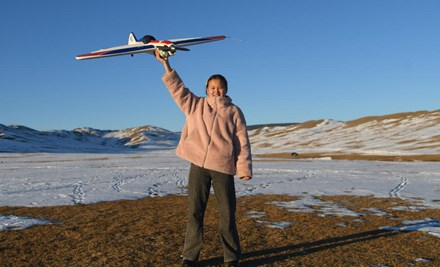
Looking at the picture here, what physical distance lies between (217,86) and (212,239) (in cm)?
293

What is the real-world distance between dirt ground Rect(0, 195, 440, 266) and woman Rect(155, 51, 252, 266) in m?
0.45

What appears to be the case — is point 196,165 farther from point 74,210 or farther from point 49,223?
point 74,210

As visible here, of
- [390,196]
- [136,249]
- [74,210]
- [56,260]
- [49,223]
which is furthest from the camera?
[390,196]

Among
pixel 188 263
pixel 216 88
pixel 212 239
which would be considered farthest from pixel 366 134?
pixel 188 263

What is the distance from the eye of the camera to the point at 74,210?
33.4 feet

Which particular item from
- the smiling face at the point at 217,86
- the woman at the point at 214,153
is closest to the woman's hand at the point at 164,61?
the woman at the point at 214,153

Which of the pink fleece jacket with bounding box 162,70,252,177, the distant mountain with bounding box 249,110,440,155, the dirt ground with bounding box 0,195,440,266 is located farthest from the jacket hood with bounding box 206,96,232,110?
the distant mountain with bounding box 249,110,440,155

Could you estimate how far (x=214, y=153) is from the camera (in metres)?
5.24

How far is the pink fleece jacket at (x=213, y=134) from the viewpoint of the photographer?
526cm

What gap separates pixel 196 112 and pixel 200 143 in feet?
1.53

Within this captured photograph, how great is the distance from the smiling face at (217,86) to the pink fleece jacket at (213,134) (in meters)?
0.08

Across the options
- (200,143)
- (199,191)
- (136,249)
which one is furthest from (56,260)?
(200,143)

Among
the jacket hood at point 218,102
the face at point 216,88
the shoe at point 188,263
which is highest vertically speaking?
the face at point 216,88

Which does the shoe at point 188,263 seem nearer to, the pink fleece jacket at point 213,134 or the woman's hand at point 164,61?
the pink fleece jacket at point 213,134
